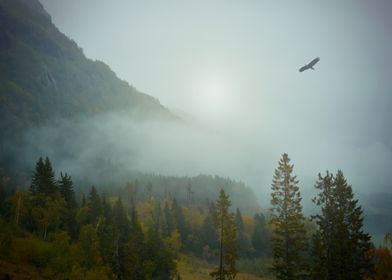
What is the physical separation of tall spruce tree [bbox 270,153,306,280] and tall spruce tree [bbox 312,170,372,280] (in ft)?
7.90

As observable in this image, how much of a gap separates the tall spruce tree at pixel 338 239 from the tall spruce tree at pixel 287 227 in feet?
7.90

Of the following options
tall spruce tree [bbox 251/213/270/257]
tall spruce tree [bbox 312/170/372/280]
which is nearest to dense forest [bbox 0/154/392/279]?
tall spruce tree [bbox 312/170/372/280]

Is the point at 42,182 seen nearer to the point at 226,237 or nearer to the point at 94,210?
the point at 94,210

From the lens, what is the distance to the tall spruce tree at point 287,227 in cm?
3153

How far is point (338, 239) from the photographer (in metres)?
32.7

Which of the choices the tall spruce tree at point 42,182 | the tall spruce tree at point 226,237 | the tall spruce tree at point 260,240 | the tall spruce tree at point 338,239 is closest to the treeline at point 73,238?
the tall spruce tree at point 42,182

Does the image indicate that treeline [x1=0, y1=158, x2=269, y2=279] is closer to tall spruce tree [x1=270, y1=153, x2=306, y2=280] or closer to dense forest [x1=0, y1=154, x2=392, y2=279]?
dense forest [x1=0, y1=154, x2=392, y2=279]

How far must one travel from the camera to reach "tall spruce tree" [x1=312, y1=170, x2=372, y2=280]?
105 feet

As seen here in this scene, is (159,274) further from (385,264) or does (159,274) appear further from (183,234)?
(183,234)

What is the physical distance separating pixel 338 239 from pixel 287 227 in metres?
6.01

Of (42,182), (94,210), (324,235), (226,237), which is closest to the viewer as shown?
(324,235)

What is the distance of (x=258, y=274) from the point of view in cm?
8731

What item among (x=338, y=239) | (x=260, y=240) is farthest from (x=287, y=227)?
(x=260, y=240)

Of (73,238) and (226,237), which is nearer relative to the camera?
(226,237)
